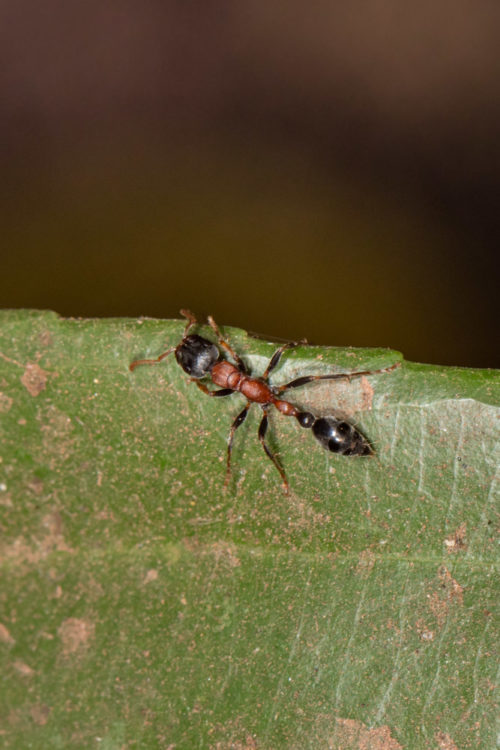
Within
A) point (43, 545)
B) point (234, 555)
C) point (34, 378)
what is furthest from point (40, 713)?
point (34, 378)

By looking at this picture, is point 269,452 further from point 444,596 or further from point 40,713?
point 40,713

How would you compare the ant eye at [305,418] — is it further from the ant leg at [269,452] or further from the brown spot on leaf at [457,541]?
the brown spot on leaf at [457,541]

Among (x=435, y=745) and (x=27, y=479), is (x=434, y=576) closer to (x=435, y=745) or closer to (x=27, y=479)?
(x=435, y=745)

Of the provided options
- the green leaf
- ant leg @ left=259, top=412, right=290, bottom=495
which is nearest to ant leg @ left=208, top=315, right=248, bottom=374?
the green leaf

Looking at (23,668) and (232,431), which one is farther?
(232,431)

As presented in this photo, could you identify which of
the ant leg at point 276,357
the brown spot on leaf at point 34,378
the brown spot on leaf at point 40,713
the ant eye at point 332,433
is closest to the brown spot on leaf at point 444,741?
the ant eye at point 332,433

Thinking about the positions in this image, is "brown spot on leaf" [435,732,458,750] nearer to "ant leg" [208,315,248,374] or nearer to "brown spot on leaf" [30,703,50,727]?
"brown spot on leaf" [30,703,50,727]
